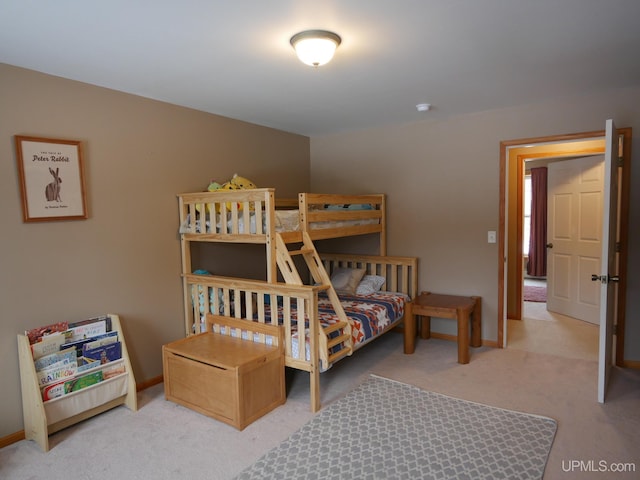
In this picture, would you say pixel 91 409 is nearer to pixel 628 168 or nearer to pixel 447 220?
pixel 447 220

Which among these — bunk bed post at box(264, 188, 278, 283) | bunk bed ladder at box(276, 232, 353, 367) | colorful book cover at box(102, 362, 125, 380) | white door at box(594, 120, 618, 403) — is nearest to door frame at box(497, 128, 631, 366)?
white door at box(594, 120, 618, 403)

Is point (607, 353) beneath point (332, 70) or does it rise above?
beneath

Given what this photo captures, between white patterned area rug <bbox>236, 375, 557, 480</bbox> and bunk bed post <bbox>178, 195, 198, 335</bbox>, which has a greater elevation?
→ bunk bed post <bbox>178, 195, 198, 335</bbox>

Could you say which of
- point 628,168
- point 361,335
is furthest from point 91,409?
point 628,168

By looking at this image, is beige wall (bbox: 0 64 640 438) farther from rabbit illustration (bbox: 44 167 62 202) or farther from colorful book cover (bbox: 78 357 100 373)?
colorful book cover (bbox: 78 357 100 373)

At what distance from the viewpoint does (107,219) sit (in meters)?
2.91

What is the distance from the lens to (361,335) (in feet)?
10.7

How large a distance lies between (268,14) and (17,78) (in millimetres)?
1700

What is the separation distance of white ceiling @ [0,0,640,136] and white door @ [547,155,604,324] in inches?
70.8

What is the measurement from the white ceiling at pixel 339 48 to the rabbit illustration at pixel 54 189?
2.12 ft

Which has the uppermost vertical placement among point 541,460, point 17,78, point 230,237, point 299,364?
point 17,78

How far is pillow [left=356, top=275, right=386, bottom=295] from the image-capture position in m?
4.21

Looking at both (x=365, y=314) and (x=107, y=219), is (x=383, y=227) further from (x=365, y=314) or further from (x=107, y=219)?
(x=107, y=219)

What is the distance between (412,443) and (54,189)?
8.91 feet
